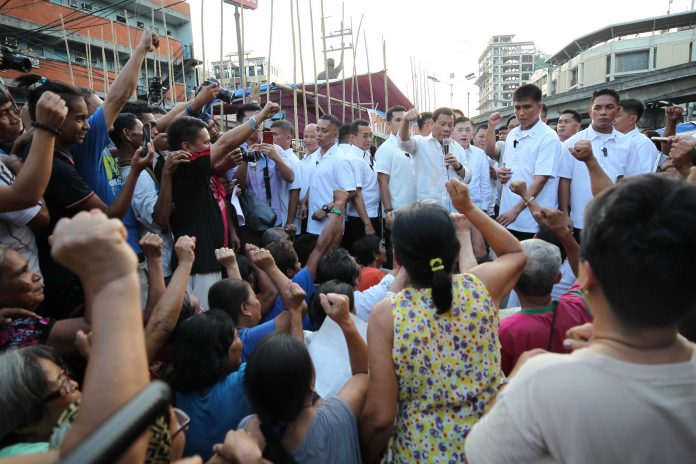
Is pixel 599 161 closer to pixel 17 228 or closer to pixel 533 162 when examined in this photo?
pixel 533 162

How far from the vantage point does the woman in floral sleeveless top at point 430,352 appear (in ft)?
5.16

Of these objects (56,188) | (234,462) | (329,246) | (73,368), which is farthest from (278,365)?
(329,246)

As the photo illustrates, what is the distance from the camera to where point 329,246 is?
4.32 metres

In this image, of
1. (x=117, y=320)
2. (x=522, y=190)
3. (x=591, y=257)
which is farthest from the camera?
(x=522, y=190)

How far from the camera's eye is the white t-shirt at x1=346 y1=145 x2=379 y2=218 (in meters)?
5.40

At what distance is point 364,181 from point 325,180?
52cm

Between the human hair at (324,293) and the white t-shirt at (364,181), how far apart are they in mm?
2666

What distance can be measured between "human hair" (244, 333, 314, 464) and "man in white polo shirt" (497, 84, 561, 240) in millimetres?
3388

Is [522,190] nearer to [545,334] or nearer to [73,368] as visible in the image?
[545,334]

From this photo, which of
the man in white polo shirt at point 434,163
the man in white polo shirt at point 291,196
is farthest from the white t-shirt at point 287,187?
the man in white polo shirt at point 434,163

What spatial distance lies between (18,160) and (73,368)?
1.25 m

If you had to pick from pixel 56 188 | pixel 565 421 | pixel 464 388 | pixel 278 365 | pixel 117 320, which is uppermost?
pixel 56 188

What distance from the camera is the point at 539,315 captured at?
212 cm

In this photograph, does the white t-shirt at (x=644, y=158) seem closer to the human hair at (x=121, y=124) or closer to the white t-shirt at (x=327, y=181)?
the white t-shirt at (x=327, y=181)
